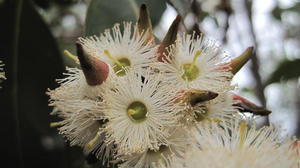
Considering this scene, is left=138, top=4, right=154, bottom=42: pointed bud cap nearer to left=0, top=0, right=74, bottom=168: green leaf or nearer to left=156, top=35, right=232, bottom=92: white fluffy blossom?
left=156, top=35, right=232, bottom=92: white fluffy blossom

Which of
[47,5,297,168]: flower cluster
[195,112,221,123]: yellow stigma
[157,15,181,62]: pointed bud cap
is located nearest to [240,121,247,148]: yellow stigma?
[47,5,297,168]: flower cluster

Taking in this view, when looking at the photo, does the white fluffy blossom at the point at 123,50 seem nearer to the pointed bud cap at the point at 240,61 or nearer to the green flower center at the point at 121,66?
the green flower center at the point at 121,66

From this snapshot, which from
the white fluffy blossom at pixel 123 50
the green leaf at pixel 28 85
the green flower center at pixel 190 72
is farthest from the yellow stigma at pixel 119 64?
the green leaf at pixel 28 85

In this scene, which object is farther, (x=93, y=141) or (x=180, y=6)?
(x=180, y=6)

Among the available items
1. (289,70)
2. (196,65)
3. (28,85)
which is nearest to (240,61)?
(196,65)

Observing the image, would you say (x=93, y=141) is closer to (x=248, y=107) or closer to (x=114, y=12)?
(x=248, y=107)

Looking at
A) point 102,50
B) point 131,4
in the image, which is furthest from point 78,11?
point 102,50
